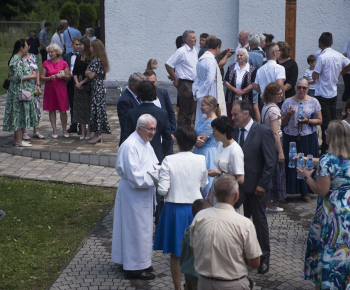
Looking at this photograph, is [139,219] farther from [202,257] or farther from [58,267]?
[202,257]

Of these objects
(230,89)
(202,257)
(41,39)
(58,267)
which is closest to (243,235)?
(202,257)

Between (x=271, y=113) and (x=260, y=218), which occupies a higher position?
(x=271, y=113)

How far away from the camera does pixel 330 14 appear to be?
1633 cm


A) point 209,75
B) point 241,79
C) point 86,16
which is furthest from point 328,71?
point 86,16

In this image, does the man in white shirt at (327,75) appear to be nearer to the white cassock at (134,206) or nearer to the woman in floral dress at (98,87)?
the woman in floral dress at (98,87)

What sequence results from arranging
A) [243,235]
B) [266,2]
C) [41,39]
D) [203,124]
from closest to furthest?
[243,235], [203,124], [266,2], [41,39]

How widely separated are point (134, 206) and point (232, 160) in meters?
1.09

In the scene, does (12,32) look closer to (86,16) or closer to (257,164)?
(86,16)

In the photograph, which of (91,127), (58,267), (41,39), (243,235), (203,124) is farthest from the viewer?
(41,39)

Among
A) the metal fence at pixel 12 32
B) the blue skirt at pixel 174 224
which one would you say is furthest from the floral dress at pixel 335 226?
the metal fence at pixel 12 32

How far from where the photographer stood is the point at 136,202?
7.15 meters

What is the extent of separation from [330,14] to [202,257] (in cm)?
1225

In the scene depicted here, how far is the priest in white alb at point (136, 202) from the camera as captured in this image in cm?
700

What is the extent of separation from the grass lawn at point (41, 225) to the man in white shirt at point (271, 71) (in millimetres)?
3036
